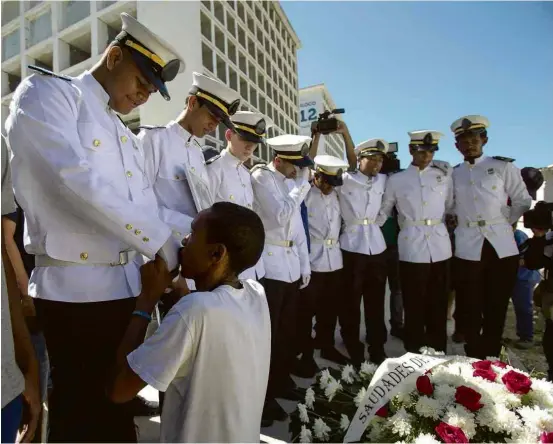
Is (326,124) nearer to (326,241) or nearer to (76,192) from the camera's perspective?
(326,241)

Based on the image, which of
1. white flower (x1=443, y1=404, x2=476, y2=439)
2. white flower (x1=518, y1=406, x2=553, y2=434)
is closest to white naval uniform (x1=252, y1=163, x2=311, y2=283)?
white flower (x1=443, y1=404, x2=476, y2=439)

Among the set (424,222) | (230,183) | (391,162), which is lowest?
(424,222)

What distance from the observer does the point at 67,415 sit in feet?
4.90

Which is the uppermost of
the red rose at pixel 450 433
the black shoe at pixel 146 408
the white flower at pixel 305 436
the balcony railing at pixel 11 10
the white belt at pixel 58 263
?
the balcony railing at pixel 11 10

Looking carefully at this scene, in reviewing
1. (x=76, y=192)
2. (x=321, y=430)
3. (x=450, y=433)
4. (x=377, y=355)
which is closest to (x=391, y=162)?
(x=377, y=355)

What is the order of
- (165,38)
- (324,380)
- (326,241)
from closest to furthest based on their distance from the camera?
(324,380) → (326,241) → (165,38)

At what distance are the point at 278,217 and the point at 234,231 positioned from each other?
197 centimetres

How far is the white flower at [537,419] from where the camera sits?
1.32 metres

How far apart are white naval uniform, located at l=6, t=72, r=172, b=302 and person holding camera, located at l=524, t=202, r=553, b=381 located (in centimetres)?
312

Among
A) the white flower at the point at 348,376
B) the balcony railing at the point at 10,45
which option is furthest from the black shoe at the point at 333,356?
the balcony railing at the point at 10,45

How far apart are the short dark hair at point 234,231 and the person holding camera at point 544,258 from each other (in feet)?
9.18

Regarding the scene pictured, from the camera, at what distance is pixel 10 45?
30562 millimetres

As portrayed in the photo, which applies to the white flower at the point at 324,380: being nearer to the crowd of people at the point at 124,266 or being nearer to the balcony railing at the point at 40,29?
the crowd of people at the point at 124,266

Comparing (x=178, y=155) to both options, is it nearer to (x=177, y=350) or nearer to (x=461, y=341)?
(x=177, y=350)
